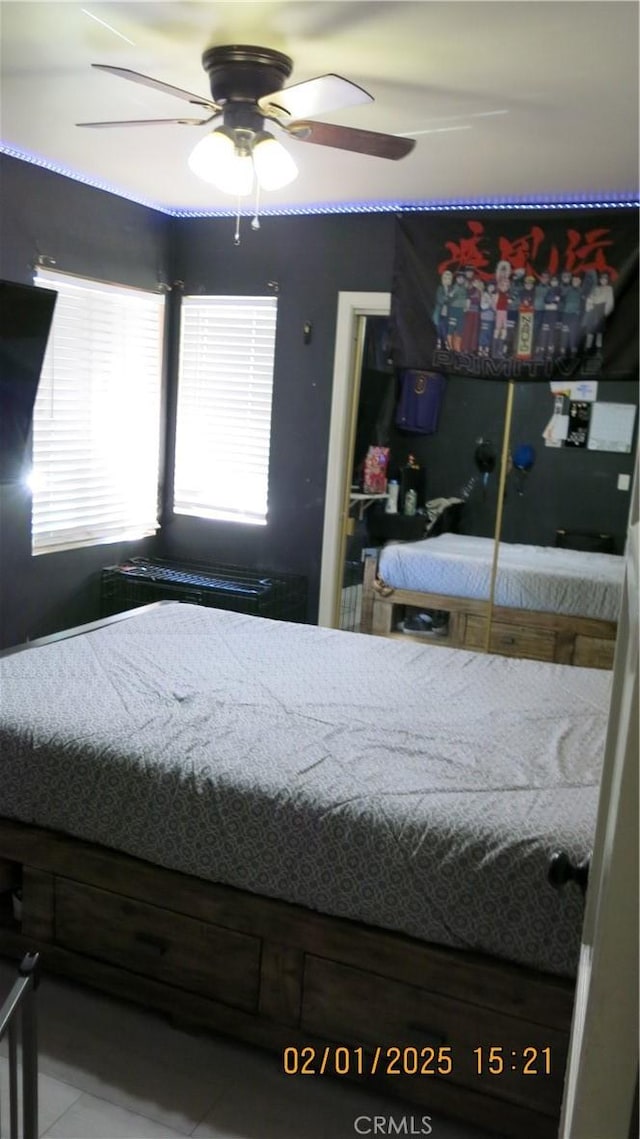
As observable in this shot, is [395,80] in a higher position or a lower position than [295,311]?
higher

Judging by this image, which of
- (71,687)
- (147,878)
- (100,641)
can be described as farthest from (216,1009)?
(100,641)

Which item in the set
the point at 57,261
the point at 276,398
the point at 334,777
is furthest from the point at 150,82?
the point at 276,398

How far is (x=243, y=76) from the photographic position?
2.45 meters

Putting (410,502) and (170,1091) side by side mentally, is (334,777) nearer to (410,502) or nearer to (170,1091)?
(170,1091)

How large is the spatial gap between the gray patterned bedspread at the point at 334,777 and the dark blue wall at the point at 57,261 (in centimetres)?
132

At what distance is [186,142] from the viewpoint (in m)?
3.34

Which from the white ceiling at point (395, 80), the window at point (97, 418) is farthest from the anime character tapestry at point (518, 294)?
the window at point (97, 418)

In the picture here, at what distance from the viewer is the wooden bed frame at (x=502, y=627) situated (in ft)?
13.4

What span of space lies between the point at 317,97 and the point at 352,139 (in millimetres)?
302

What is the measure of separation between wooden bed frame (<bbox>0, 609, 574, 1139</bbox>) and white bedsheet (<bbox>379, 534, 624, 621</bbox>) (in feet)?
8.32

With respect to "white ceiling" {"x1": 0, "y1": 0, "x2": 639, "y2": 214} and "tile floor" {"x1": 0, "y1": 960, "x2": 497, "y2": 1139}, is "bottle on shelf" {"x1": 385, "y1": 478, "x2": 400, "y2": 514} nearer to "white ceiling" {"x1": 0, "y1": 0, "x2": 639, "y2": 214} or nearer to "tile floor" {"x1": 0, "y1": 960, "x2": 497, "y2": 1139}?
"white ceiling" {"x1": 0, "y1": 0, "x2": 639, "y2": 214}

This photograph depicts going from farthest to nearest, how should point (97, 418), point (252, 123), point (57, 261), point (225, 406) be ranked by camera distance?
point (225, 406) < point (97, 418) < point (57, 261) < point (252, 123)

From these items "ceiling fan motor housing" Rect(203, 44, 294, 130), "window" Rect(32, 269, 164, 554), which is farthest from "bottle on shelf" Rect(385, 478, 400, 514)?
"ceiling fan motor housing" Rect(203, 44, 294, 130)

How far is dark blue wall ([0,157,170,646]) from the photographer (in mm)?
3812
